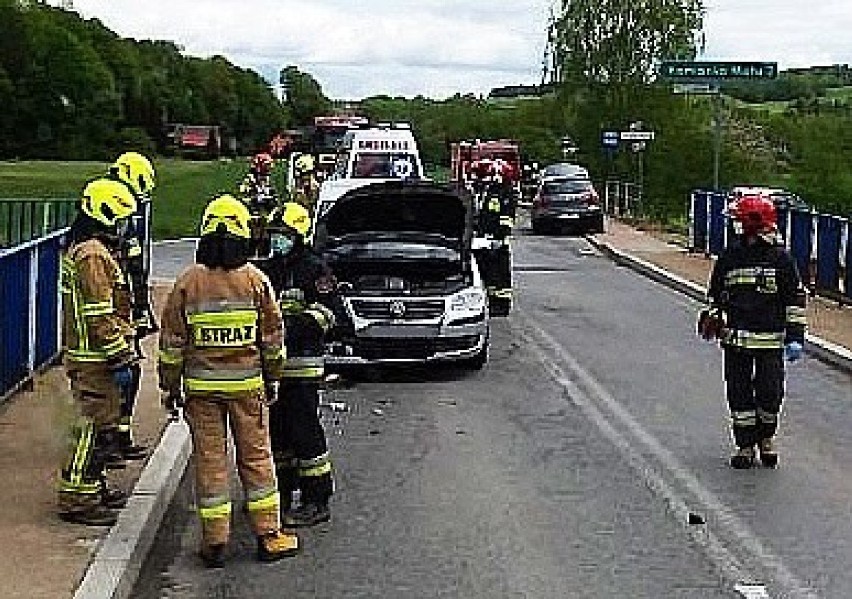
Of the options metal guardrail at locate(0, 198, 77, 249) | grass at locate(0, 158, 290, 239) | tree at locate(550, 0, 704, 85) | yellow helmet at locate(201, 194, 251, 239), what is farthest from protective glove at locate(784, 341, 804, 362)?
tree at locate(550, 0, 704, 85)

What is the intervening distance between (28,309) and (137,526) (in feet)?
17.4

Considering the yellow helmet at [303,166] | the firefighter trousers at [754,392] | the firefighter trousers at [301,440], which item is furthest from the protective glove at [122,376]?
the yellow helmet at [303,166]

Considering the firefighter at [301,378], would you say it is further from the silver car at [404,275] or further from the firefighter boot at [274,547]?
the silver car at [404,275]

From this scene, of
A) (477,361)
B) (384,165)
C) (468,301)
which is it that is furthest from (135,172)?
(384,165)

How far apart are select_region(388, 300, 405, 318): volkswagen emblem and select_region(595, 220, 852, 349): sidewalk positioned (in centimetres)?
543

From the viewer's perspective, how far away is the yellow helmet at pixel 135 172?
11857 mm

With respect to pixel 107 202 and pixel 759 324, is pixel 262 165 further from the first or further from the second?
pixel 107 202

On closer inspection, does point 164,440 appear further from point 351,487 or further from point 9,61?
point 9,61

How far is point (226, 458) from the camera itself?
27.6 ft

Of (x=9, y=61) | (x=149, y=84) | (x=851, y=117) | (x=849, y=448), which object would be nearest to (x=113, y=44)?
(x=149, y=84)

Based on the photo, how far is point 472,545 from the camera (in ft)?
29.4

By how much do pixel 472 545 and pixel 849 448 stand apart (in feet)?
14.5

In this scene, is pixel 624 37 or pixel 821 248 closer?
pixel 821 248

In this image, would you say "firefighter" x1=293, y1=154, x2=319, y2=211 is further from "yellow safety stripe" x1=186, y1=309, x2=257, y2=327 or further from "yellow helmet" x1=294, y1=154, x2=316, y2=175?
"yellow safety stripe" x1=186, y1=309, x2=257, y2=327
